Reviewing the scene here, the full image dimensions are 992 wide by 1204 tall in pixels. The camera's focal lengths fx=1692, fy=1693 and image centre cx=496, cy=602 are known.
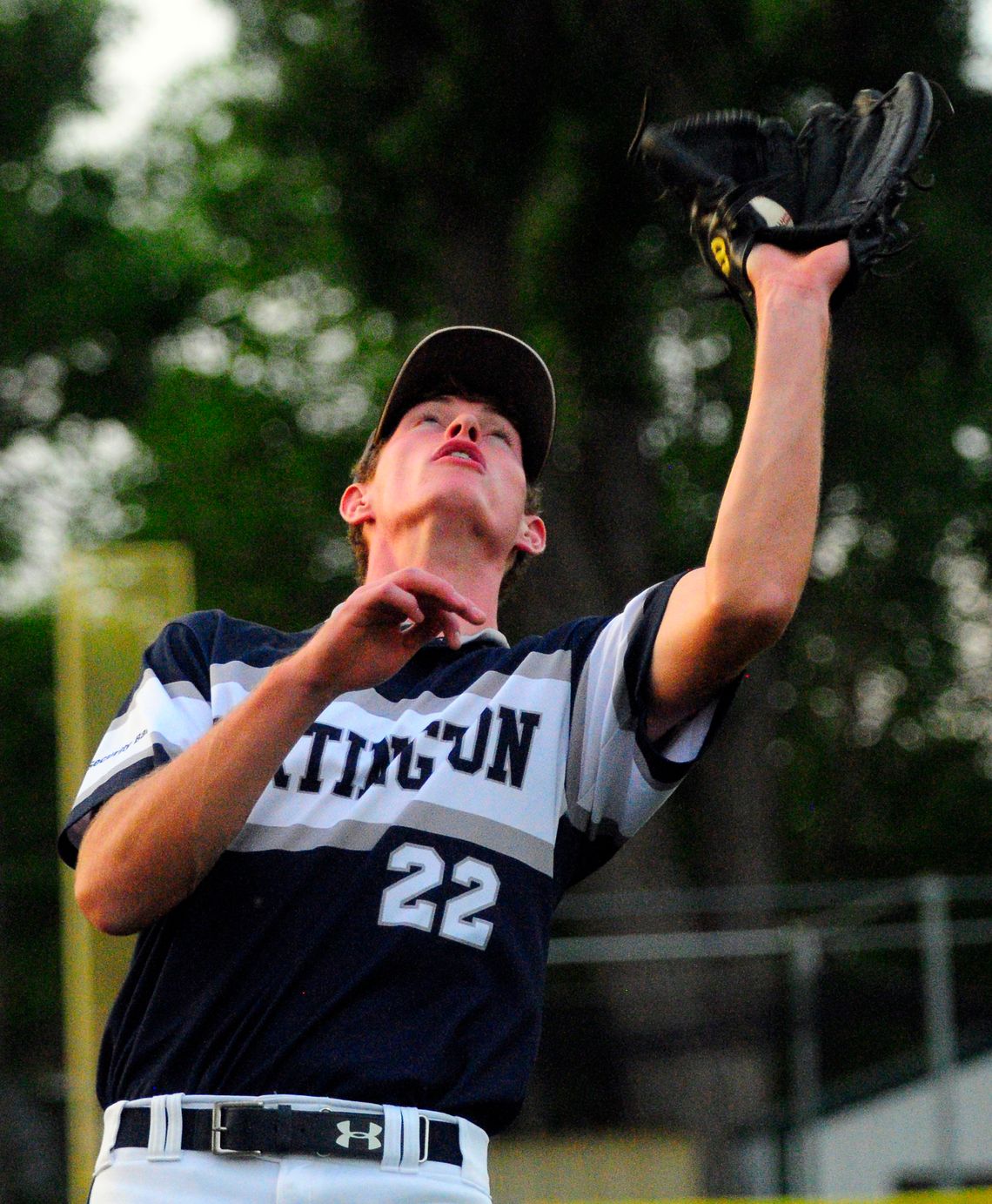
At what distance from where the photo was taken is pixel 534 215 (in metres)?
13.3

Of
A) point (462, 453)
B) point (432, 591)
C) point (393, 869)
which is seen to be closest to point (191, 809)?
point (393, 869)

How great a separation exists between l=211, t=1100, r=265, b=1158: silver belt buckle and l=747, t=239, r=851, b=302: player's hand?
1.30 m

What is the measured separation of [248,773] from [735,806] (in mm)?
11785

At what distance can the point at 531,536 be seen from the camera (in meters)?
3.17

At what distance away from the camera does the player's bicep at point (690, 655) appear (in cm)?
226

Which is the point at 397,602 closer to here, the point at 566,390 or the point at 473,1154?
the point at 473,1154

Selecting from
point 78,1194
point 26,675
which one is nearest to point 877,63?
point 78,1194

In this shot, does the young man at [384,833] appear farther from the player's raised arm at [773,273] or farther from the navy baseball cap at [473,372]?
the navy baseball cap at [473,372]

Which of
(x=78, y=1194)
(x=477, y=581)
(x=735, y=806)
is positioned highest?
(x=735, y=806)

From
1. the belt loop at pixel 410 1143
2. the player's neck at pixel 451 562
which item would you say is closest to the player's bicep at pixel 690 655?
the player's neck at pixel 451 562

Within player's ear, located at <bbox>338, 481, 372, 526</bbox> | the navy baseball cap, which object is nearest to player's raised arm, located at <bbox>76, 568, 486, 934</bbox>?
player's ear, located at <bbox>338, 481, 372, 526</bbox>

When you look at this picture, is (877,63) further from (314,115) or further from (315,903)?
(315,903)

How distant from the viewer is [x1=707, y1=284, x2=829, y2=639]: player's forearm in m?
2.18

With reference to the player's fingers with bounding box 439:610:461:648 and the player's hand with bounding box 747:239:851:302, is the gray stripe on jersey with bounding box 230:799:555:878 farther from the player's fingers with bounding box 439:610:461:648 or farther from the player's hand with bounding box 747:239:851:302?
the player's hand with bounding box 747:239:851:302
